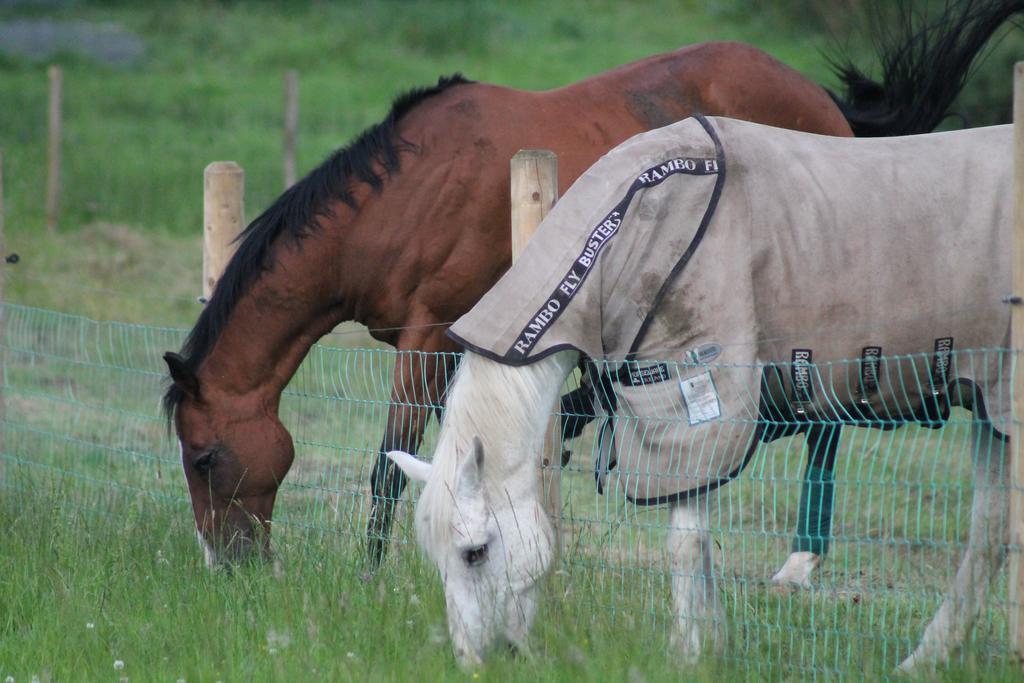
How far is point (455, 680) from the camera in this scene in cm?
299

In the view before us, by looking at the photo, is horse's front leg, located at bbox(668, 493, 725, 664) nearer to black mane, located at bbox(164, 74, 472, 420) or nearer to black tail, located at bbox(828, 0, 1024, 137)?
black mane, located at bbox(164, 74, 472, 420)

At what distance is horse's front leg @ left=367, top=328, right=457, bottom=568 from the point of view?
170 inches

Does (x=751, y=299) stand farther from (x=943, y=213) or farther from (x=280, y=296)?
(x=280, y=296)

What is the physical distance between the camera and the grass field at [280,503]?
3221 millimetres

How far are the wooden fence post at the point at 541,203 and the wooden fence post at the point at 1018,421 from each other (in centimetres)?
131

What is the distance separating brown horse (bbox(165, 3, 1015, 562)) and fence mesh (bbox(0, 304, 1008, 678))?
156mm

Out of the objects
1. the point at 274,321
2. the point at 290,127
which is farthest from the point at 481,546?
the point at 290,127

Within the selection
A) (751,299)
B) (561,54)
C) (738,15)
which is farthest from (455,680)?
(738,15)

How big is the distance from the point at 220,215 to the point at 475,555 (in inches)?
94.5

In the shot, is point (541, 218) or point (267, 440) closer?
point (541, 218)

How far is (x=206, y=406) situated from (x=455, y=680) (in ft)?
6.79

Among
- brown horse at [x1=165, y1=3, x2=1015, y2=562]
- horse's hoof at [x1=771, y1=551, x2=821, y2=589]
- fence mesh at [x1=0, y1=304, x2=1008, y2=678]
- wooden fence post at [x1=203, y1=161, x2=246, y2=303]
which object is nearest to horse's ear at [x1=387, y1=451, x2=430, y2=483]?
fence mesh at [x1=0, y1=304, x2=1008, y2=678]

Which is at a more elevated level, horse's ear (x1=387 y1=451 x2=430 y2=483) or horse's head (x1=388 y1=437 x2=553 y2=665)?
horse's ear (x1=387 y1=451 x2=430 y2=483)

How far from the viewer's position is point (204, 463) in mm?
4613
